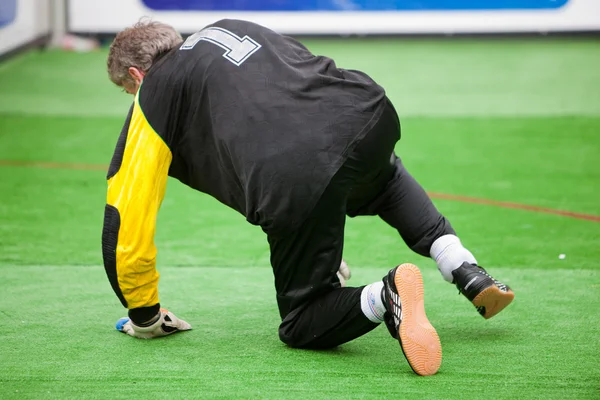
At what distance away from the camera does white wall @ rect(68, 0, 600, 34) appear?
1041 cm

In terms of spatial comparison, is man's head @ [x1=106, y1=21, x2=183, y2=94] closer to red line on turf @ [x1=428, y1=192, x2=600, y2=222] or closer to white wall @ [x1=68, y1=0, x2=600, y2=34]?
red line on turf @ [x1=428, y1=192, x2=600, y2=222]

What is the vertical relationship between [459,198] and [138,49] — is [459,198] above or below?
below

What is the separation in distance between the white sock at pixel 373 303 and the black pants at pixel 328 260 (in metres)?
0.02

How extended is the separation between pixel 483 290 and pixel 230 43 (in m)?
1.23

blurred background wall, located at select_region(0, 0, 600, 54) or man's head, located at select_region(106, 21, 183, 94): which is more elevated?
man's head, located at select_region(106, 21, 183, 94)

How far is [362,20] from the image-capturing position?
35.2ft

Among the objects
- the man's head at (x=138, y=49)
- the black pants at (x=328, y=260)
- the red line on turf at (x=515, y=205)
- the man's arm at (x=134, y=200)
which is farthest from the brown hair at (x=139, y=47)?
the red line on turf at (x=515, y=205)

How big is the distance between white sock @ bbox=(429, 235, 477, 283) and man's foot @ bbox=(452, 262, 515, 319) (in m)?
0.04

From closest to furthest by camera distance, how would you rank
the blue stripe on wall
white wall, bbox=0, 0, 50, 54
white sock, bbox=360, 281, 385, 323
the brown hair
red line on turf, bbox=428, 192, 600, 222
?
white sock, bbox=360, 281, 385, 323 < the brown hair < red line on turf, bbox=428, 192, 600, 222 < the blue stripe on wall < white wall, bbox=0, 0, 50, 54

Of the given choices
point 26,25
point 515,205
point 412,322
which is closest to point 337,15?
point 26,25

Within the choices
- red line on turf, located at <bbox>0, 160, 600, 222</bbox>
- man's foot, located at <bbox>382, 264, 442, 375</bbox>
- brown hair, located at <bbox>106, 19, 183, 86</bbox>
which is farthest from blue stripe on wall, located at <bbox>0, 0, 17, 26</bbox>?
man's foot, located at <bbox>382, 264, 442, 375</bbox>

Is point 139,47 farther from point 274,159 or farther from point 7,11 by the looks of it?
point 7,11

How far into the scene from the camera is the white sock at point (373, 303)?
295 cm

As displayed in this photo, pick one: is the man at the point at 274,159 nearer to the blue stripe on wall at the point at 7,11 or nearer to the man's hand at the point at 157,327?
the man's hand at the point at 157,327
